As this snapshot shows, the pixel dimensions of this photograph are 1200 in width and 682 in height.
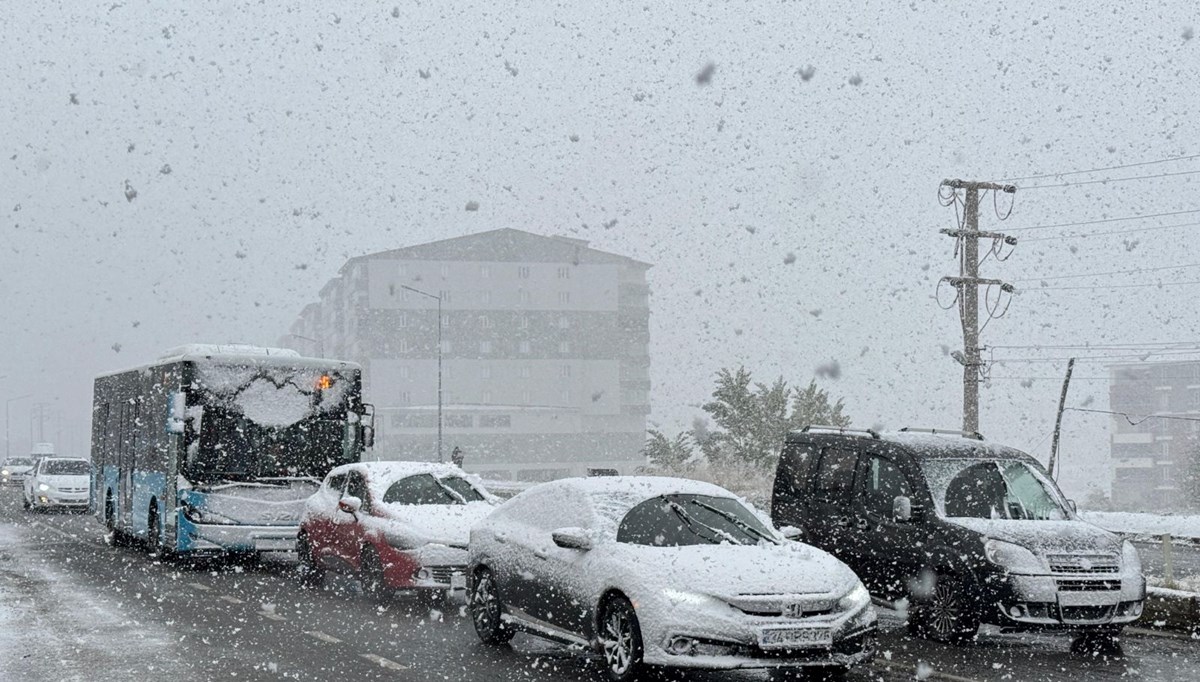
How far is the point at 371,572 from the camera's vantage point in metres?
15.0

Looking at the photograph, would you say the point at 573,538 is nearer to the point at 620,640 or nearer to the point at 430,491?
the point at 620,640

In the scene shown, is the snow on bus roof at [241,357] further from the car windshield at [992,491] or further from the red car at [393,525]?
the car windshield at [992,491]

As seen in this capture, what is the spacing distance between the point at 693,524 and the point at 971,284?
31.8m

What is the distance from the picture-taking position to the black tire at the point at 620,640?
29.5 feet

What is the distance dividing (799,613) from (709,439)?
59573mm

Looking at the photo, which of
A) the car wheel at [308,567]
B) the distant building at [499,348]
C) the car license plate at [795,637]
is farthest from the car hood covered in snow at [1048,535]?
the distant building at [499,348]

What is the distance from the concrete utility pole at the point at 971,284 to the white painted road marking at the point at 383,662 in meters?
30.5

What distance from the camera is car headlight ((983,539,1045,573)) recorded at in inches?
422

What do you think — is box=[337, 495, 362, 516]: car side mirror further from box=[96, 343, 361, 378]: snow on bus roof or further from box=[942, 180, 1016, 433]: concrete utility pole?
box=[942, 180, 1016, 433]: concrete utility pole

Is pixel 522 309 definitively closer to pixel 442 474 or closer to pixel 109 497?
pixel 109 497

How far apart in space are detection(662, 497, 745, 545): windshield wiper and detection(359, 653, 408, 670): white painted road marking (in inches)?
90.2

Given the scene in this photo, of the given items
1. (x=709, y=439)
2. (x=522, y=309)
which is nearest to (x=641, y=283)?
(x=522, y=309)

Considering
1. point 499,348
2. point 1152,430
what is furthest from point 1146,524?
point 1152,430

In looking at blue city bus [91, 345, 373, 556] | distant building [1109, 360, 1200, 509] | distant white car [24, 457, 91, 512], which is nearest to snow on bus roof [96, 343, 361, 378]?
blue city bus [91, 345, 373, 556]
